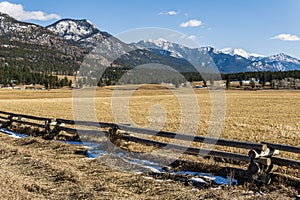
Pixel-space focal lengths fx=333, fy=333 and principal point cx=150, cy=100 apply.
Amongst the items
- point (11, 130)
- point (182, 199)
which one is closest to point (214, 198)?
point (182, 199)

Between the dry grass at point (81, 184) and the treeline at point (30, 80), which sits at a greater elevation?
the treeline at point (30, 80)

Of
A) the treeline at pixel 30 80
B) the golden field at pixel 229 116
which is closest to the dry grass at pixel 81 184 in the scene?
the golden field at pixel 229 116

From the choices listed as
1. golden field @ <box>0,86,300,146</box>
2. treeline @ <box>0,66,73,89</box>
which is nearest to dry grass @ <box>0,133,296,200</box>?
golden field @ <box>0,86,300,146</box>

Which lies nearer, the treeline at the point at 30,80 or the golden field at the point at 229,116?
the golden field at the point at 229,116

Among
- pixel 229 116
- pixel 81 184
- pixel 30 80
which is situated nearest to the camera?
pixel 81 184

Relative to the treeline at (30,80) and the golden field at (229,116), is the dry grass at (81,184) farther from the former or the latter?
the treeline at (30,80)

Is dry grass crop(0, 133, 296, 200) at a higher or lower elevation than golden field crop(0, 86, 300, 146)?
higher

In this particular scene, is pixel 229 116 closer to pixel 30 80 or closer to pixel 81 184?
pixel 81 184

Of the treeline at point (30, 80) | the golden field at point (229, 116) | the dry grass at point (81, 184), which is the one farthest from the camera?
the treeline at point (30, 80)

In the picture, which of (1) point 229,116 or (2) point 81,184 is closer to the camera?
(2) point 81,184

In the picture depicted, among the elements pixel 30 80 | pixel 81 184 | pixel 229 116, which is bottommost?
pixel 229 116

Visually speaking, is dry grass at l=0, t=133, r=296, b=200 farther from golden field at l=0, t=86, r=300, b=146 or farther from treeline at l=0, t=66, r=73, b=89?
treeline at l=0, t=66, r=73, b=89

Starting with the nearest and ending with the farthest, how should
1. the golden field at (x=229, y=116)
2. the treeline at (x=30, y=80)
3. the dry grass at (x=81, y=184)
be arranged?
the dry grass at (x=81, y=184)
the golden field at (x=229, y=116)
the treeline at (x=30, y=80)

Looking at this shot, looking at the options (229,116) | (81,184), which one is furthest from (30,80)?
(81,184)
